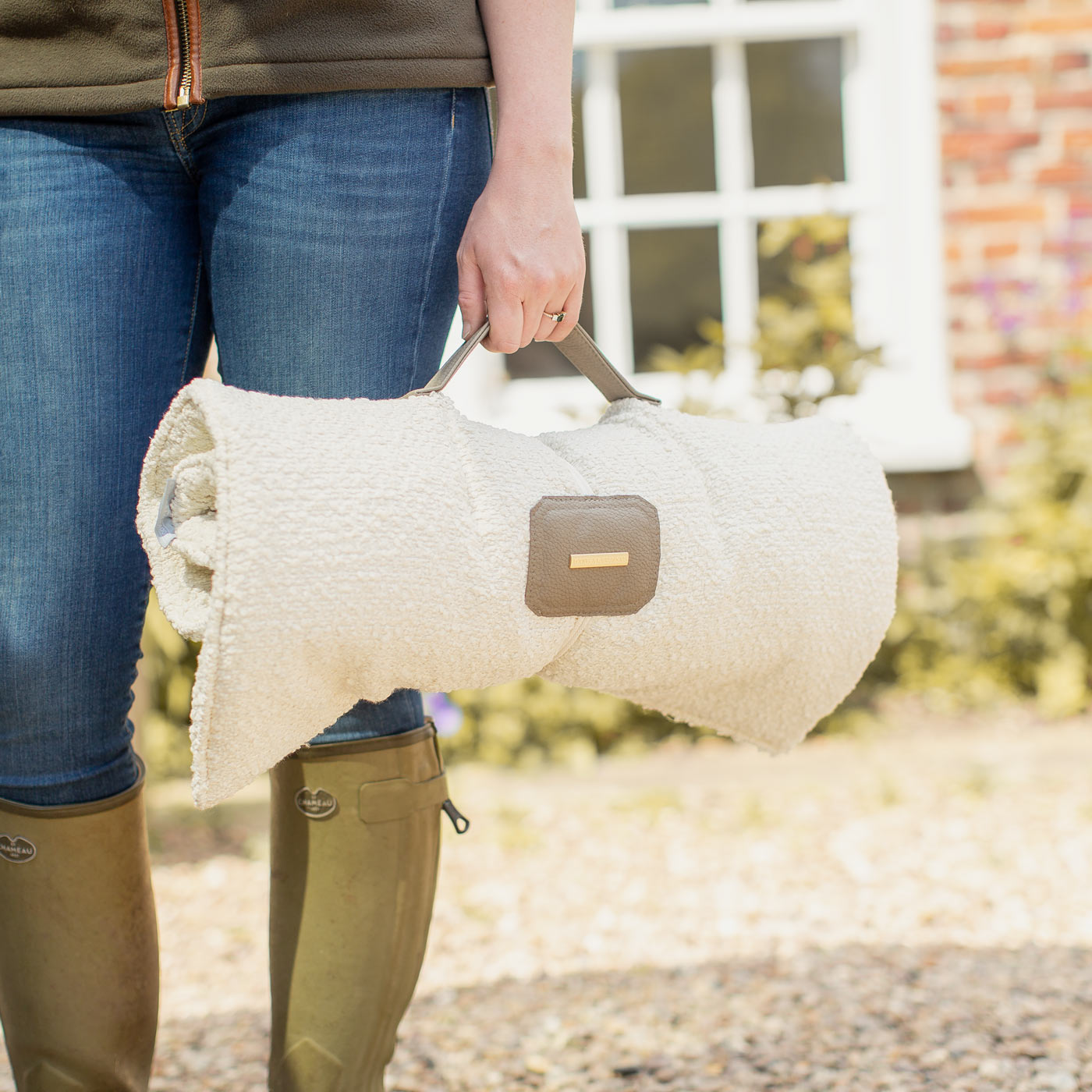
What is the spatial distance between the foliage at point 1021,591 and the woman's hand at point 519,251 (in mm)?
2391

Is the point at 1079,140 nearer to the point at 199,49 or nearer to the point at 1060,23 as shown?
the point at 1060,23

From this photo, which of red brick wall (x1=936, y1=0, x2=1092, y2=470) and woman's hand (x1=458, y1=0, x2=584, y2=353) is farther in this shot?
red brick wall (x1=936, y1=0, x2=1092, y2=470)

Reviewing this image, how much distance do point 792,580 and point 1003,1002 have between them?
100 cm

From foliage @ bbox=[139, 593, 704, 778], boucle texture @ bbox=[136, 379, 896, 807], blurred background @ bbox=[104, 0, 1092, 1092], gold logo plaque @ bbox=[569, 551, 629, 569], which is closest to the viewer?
boucle texture @ bbox=[136, 379, 896, 807]

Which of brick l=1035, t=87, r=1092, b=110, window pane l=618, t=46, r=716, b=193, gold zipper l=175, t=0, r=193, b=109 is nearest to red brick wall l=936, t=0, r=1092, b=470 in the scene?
brick l=1035, t=87, r=1092, b=110

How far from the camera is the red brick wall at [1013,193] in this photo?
327 centimetres

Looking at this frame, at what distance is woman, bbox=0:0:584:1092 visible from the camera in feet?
3.33

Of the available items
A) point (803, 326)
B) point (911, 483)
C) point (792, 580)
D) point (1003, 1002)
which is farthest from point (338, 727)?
point (911, 483)

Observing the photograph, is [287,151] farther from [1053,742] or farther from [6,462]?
[1053,742]

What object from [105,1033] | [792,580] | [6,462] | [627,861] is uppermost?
[6,462]

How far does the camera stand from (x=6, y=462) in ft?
3.45

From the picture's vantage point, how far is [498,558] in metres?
0.93

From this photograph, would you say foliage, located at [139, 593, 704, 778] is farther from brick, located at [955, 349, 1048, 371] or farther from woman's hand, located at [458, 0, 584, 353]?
woman's hand, located at [458, 0, 584, 353]

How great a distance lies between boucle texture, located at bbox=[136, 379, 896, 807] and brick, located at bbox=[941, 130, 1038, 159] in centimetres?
251
